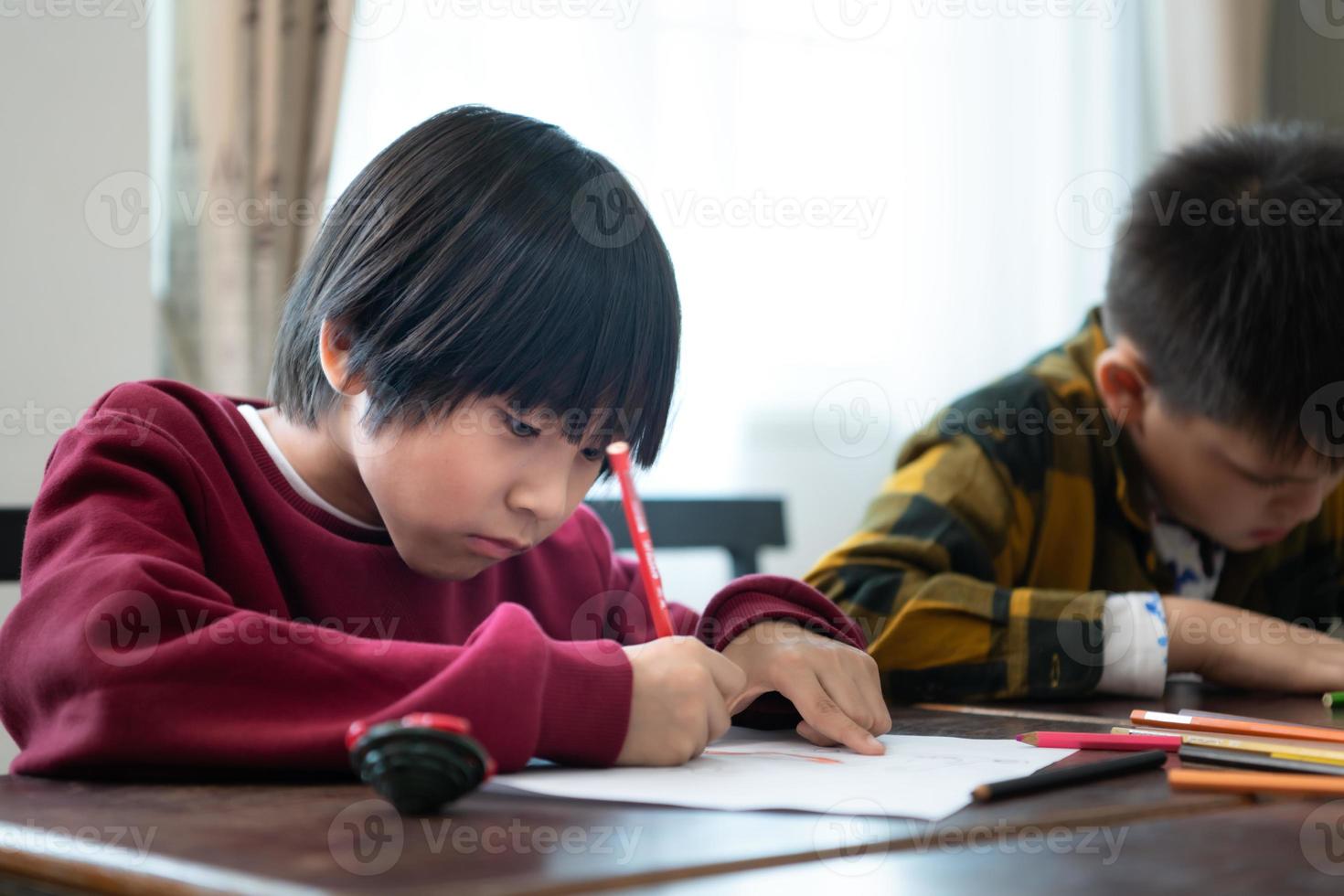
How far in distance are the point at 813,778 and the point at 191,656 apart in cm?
28

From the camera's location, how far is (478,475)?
732 mm

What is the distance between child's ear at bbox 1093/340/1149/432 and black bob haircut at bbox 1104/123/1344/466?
0.02 metres

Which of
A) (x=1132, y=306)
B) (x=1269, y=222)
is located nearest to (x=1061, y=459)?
(x=1132, y=306)

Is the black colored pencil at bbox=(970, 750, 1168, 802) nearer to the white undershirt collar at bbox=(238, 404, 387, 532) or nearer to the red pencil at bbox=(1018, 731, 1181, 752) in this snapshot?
the red pencil at bbox=(1018, 731, 1181, 752)

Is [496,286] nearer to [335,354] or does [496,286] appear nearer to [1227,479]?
[335,354]

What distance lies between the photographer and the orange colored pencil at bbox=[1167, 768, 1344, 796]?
55cm

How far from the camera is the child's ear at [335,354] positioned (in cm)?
78

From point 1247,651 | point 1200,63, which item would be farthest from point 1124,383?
point 1200,63

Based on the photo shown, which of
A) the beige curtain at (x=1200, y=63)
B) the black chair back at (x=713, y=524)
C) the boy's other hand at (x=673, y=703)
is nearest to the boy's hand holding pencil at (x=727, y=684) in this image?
the boy's other hand at (x=673, y=703)

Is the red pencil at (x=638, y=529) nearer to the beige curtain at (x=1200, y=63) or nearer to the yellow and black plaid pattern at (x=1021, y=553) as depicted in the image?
the yellow and black plaid pattern at (x=1021, y=553)

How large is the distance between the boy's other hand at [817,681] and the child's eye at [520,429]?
195mm

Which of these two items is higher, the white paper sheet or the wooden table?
the wooden table

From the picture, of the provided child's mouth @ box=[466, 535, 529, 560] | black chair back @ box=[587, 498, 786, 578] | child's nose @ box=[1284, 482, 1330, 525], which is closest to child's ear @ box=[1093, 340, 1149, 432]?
child's nose @ box=[1284, 482, 1330, 525]

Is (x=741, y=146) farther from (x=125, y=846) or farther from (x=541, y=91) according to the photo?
(x=125, y=846)
